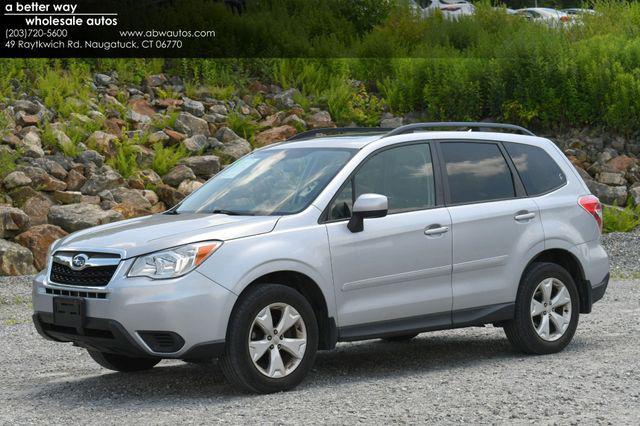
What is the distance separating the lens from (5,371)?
9.13 metres

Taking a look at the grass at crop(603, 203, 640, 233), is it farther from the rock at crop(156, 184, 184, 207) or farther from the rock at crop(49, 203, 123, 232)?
the rock at crop(49, 203, 123, 232)

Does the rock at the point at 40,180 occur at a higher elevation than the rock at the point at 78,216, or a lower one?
higher

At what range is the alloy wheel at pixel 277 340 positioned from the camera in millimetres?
7258

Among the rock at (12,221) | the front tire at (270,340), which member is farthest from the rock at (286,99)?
the front tire at (270,340)

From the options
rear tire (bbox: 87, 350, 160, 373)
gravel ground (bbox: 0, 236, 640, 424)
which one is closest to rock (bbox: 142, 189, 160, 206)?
gravel ground (bbox: 0, 236, 640, 424)

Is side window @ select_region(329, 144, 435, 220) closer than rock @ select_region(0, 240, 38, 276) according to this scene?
Yes

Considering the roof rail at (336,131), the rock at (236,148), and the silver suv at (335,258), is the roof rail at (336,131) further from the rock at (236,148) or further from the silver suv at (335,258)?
the rock at (236,148)

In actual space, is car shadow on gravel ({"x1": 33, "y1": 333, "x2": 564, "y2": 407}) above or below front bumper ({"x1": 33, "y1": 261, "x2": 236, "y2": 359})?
below

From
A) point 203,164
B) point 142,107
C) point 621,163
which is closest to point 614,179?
point 621,163

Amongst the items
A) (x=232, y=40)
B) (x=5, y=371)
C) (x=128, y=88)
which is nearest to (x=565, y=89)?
(x=232, y=40)

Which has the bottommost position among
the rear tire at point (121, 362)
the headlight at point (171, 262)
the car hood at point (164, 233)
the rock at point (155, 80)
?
the rear tire at point (121, 362)

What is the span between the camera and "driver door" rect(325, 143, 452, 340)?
778 cm

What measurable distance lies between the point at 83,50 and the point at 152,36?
1675mm

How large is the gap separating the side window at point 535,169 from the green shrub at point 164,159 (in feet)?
32.3
